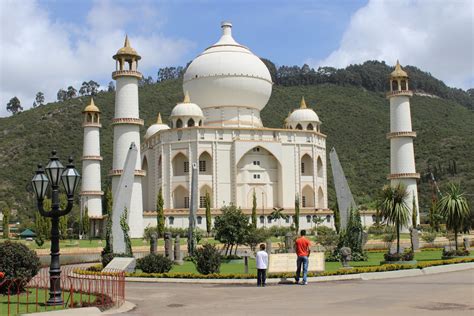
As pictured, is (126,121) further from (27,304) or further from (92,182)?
(27,304)

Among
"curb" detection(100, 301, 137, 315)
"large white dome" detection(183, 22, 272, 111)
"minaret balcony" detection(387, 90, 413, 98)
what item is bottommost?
"curb" detection(100, 301, 137, 315)

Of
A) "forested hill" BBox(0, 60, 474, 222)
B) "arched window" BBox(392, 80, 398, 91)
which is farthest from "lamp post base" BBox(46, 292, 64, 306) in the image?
"forested hill" BBox(0, 60, 474, 222)

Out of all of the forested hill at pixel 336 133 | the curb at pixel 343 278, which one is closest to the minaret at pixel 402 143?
the forested hill at pixel 336 133

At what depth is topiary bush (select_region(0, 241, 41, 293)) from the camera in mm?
14152

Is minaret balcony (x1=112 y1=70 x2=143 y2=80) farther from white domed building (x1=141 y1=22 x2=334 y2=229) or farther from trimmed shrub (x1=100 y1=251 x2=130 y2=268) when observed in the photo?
trimmed shrub (x1=100 y1=251 x2=130 y2=268)

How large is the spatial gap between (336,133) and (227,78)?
35.5 m

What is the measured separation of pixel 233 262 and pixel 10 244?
1280 centimetres

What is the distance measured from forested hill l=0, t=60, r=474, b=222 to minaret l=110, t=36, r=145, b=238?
87.2ft

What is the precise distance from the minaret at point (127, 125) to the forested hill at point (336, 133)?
26587 millimetres

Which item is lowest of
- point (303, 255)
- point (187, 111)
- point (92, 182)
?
point (303, 255)

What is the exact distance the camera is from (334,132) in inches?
3263

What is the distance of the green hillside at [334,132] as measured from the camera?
2726 inches

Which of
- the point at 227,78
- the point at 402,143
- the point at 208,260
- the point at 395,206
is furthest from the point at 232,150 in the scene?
the point at 208,260

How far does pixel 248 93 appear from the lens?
50781 mm
